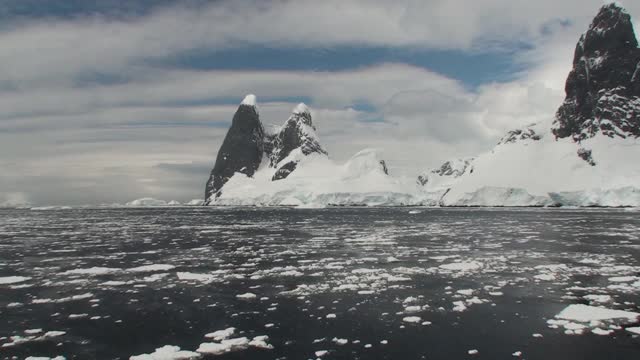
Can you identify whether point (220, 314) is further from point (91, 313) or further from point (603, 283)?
point (603, 283)

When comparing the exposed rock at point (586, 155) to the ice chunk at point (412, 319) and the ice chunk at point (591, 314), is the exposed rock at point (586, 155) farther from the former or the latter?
the ice chunk at point (412, 319)

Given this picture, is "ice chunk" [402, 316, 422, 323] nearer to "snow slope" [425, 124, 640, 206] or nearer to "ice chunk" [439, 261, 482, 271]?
"ice chunk" [439, 261, 482, 271]

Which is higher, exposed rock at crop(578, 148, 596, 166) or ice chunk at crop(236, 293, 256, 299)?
exposed rock at crop(578, 148, 596, 166)

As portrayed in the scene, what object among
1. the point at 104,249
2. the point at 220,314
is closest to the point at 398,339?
the point at 220,314

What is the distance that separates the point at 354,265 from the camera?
27641mm

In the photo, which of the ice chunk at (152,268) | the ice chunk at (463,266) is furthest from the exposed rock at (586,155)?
the ice chunk at (152,268)

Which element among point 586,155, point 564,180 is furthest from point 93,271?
point 586,155

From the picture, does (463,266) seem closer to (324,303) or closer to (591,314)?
(591,314)

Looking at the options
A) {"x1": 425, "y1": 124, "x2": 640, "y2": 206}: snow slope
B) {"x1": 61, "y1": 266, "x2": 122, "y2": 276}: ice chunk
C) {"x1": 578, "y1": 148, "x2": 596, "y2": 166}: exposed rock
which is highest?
{"x1": 578, "y1": 148, "x2": 596, "y2": 166}: exposed rock

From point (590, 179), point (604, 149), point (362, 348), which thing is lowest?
point (362, 348)

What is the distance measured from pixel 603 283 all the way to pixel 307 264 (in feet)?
49.3

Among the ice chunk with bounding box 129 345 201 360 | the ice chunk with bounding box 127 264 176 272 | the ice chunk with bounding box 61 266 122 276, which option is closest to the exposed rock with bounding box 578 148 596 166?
the ice chunk with bounding box 127 264 176 272

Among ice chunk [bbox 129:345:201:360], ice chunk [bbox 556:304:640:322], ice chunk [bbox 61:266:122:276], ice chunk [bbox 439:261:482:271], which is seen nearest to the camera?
ice chunk [bbox 129:345:201:360]

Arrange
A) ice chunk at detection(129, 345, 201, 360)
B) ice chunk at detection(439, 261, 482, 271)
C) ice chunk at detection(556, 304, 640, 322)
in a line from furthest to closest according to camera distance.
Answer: ice chunk at detection(439, 261, 482, 271) → ice chunk at detection(556, 304, 640, 322) → ice chunk at detection(129, 345, 201, 360)
